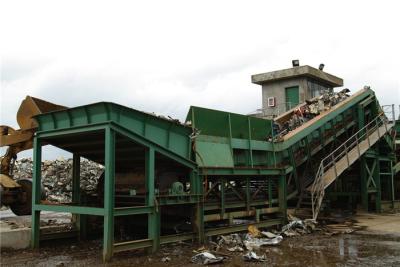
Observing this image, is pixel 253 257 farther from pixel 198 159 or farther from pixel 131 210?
pixel 198 159

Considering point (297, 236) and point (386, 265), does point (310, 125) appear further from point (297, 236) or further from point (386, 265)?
point (386, 265)

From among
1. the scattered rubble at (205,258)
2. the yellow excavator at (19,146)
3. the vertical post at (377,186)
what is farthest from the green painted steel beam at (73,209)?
the vertical post at (377,186)

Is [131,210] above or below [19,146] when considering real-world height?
below

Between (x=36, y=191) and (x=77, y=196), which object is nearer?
(x=36, y=191)

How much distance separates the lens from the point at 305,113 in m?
15.9

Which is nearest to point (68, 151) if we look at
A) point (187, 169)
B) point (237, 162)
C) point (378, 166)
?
point (187, 169)

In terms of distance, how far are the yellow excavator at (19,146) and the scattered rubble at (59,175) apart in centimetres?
741

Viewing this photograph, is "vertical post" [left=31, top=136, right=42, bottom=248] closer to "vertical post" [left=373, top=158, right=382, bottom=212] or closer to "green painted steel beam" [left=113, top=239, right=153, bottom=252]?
"green painted steel beam" [left=113, top=239, right=153, bottom=252]

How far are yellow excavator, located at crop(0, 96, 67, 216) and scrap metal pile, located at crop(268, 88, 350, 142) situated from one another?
22.9 feet

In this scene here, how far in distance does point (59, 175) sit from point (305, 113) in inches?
589

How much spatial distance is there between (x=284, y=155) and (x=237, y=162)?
2494 millimetres

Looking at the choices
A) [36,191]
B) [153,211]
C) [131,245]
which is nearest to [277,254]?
[153,211]

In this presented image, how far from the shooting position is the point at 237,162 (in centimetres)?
1185

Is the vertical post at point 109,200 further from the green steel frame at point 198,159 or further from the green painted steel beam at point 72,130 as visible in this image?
the green painted steel beam at point 72,130
